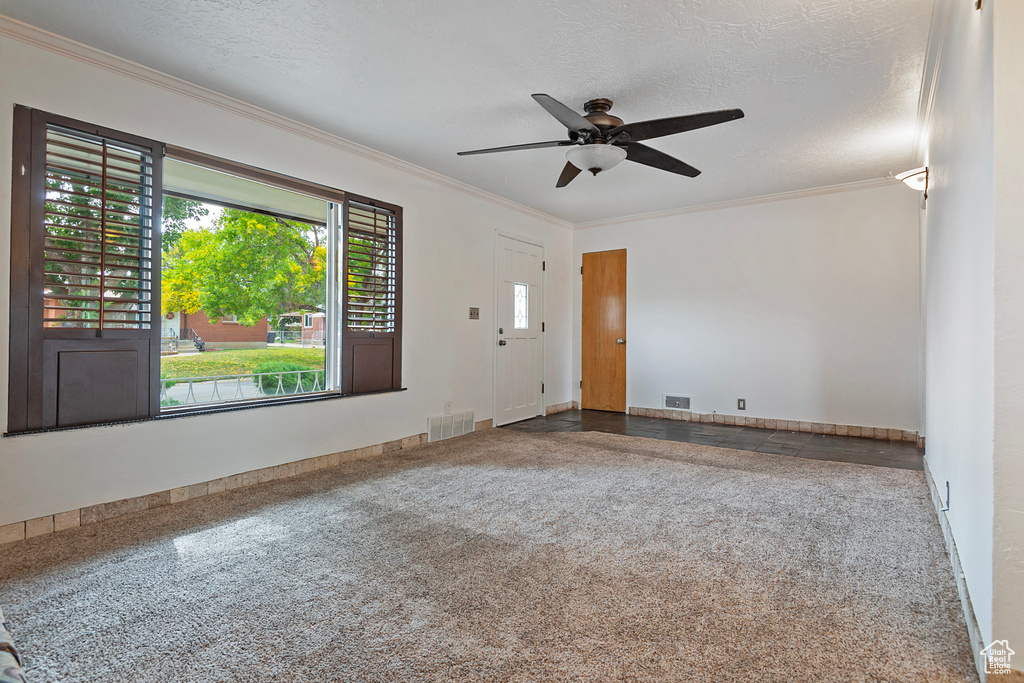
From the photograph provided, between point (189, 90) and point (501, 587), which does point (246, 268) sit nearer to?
→ point (189, 90)

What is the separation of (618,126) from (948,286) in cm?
190

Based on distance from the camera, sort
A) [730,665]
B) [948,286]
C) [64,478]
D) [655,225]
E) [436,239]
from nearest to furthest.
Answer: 1. [730,665]
2. [948,286]
3. [64,478]
4. [436,239]
5. [655,225]

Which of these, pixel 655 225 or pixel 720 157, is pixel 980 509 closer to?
pixel 720 157

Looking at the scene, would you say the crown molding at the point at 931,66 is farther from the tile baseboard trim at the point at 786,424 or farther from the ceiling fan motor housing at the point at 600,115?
the tile baseboard trim at the point at 786,424

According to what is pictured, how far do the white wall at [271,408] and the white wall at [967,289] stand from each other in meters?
3.80

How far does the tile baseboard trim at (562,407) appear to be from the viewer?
6707 millimetres

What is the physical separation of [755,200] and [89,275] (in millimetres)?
5946

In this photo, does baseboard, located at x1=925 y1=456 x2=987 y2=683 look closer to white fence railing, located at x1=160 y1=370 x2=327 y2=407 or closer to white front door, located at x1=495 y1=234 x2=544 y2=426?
white front door, located at x1=495 y1=234 x2=544 y2=426

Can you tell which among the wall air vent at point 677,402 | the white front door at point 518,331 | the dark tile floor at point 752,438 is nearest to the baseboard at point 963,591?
the dark tile floor at point 752,438

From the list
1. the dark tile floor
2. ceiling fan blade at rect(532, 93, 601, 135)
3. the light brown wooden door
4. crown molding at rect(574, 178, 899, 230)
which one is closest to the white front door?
the dark tile floor

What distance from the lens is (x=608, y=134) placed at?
3186 mm

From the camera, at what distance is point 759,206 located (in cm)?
573

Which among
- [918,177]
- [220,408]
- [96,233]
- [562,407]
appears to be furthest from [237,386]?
[918,177]

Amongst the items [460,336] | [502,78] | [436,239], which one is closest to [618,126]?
[502,78]
